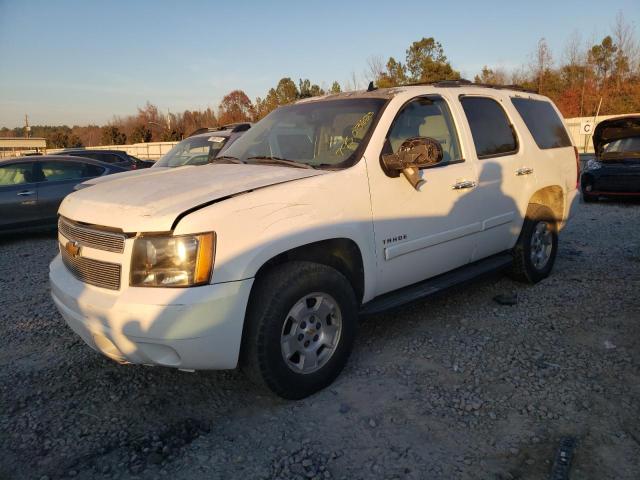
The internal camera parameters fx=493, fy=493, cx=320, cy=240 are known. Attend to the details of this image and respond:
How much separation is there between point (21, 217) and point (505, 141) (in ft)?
25.6

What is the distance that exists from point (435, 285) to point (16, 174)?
795cm

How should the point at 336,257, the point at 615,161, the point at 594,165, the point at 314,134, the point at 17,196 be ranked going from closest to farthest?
→ the point at 336,257 → the point at 314,134 → the point at 17,196 → the point at 615,161 → the point at 594,165

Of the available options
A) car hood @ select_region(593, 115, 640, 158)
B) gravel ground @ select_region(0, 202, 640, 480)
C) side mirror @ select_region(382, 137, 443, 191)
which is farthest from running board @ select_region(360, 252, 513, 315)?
car hood @ select_region(593, 115, 640, 158)

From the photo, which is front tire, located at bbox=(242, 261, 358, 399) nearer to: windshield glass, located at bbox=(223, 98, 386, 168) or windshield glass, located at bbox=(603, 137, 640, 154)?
windshield glass, located at bbox=(223, 98, 386, 168)

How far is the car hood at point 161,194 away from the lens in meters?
2.63

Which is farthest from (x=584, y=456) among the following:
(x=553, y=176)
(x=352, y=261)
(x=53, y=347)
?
(x=53, y=347)

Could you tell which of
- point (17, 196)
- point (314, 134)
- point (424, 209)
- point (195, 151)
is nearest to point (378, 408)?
point (424, 209)

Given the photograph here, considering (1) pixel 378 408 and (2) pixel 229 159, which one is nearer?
(1) pixel 378 408

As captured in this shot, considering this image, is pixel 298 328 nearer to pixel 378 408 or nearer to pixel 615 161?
pixel 378 408

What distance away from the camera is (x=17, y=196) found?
836 cm

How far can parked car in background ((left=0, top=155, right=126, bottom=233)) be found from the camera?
27.3ft

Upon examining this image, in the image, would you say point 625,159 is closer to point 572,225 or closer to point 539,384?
point 572,225

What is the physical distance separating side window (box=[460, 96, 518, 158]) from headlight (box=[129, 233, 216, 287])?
266 cm

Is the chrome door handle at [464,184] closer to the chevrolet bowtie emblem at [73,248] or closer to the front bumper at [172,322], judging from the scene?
the front bumper at [172,322]
